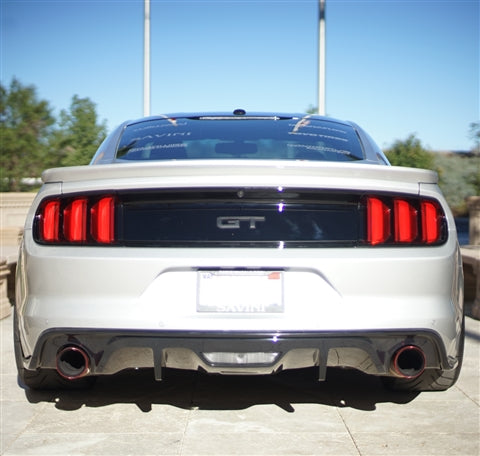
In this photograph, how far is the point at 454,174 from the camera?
118 feet

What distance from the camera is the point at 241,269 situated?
334cm

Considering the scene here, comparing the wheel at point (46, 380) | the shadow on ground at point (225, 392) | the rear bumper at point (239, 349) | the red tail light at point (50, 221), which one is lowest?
the shadow on ground at point (225, 392)

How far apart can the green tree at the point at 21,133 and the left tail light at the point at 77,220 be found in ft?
63.0

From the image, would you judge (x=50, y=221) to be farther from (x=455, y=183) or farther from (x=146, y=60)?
(x=455, y=183)

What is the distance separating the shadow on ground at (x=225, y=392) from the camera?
4.27m

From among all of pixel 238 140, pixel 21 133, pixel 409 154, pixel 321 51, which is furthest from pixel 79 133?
pixel 238 140

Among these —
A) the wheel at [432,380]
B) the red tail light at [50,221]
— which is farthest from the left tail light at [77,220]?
the wheel at [432,380]

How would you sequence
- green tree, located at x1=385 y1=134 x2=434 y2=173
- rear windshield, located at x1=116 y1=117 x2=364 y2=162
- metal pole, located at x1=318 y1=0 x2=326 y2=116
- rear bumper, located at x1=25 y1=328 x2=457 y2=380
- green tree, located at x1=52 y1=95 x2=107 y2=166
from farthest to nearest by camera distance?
green tree, located at x1=385 y1=134 x2=434 y2=173
green tree, located at x1=52 y1=95 x2=107 y2=166
metal pole, located at x1=318 y1=0 x2=326 y2=116
rear windshield, located at x1=116 y1=117 x2=364 y2=162
rear bumper, located at x1=25 y1=328 x2=457 y2=380

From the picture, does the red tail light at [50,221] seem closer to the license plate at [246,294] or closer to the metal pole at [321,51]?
the license plate at [246,294]

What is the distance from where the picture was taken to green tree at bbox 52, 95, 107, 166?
21125mm

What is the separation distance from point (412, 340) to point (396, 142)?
2557cm

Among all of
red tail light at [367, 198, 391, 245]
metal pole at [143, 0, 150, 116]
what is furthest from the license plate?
metal pole at [143, 0, 150, 116]

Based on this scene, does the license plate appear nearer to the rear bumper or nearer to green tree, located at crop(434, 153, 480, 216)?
the rear bumper

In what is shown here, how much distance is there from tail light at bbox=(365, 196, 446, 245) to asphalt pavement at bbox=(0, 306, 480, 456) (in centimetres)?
97
